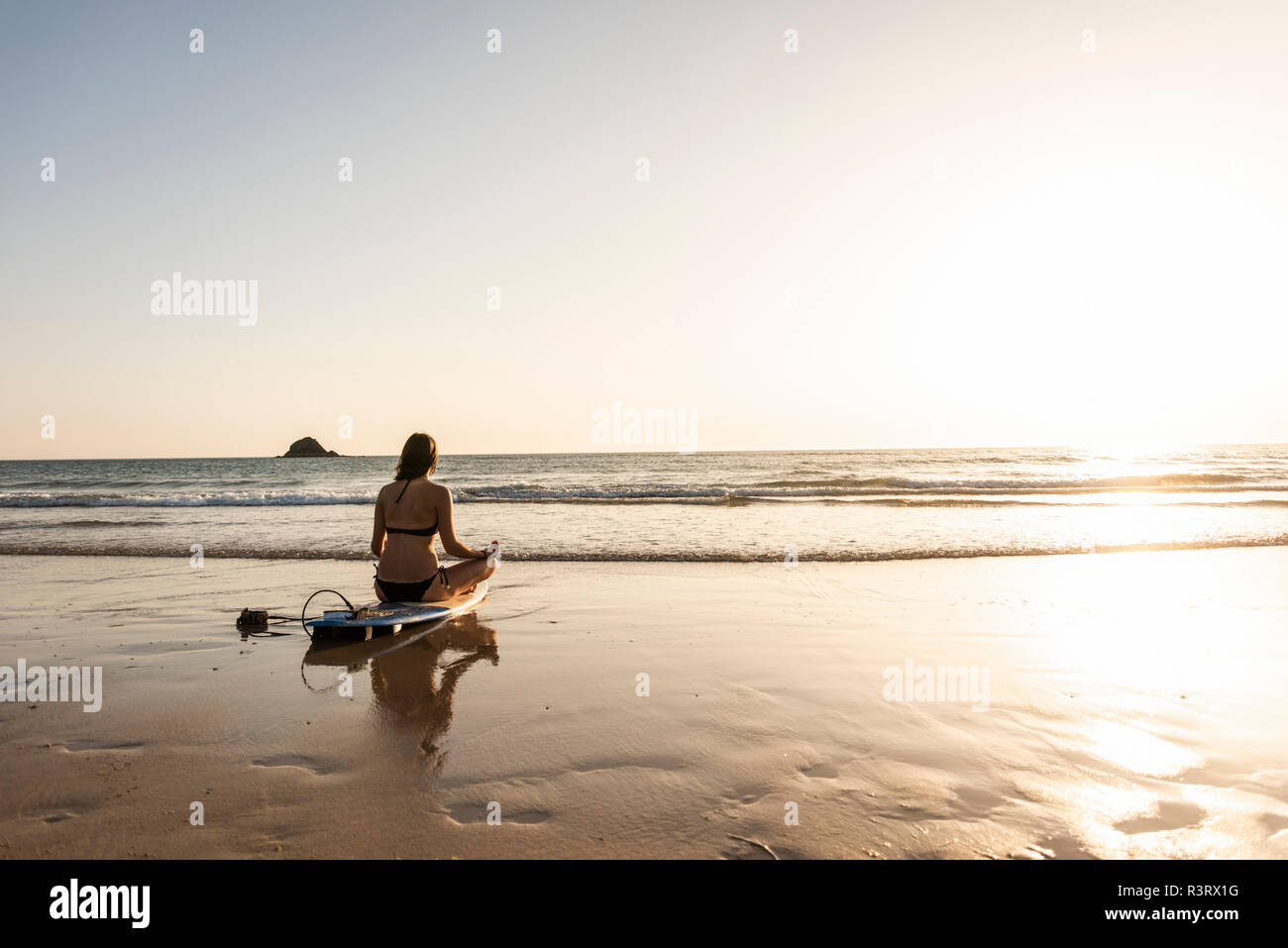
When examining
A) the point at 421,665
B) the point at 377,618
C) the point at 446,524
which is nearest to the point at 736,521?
the point at 446,524

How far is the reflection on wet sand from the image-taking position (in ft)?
14.5

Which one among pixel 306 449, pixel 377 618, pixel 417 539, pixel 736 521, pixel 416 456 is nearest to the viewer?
pixel 377 618

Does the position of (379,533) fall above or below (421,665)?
above

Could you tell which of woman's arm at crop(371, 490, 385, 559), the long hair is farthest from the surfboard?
the long hair

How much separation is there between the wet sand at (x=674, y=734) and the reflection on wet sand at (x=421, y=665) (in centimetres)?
4

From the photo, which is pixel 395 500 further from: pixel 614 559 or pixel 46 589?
pixel 46 589

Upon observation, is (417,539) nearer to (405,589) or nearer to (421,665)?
(405,589)

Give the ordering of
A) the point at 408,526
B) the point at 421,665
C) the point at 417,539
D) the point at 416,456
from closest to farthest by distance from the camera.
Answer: the point at 421,665
the point at 416,456
the point at 408,526
the point at 417,539

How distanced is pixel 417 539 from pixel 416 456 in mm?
951

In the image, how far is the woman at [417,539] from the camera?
6.95 metres

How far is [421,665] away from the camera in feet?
19.3

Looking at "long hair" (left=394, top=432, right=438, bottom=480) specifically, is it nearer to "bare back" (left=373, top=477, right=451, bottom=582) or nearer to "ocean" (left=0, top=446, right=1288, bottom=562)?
"bare back" (left=373, top=477, right=451, bottom=582)

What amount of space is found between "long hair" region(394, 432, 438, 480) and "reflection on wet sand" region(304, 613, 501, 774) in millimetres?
1610
